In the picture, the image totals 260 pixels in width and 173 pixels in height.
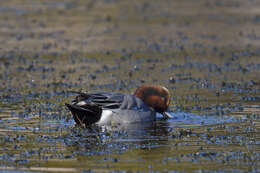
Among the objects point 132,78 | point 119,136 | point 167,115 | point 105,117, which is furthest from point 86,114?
point 132,78

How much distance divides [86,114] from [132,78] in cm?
494

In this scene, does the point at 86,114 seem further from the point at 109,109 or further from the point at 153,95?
the point at 153,95

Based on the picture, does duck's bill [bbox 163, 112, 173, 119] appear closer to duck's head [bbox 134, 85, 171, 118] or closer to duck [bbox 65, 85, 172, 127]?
duck [bbox 65, 85, 172, 127]

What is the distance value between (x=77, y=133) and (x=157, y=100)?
2.18m

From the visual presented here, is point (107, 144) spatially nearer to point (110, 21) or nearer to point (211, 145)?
point (211, 145)

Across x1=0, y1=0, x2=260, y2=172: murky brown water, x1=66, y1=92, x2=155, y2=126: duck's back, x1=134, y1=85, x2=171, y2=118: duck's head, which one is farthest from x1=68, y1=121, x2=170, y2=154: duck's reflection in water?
x1=134, y1=85, x2=171, y2=118: duck's head

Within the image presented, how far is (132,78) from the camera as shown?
15.3 metres

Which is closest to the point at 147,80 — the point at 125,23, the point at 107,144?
the point at 107,144

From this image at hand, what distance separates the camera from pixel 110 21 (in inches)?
981

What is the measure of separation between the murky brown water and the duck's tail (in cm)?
20

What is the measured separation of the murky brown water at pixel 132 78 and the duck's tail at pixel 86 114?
20 centimetres

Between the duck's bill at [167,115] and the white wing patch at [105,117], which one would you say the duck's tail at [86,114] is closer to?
the white wing patch at [105,117]

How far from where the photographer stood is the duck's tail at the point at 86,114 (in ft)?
33.9

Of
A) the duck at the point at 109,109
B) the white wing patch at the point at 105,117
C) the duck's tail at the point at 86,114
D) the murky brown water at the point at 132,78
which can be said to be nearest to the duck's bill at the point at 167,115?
the duck at the point at 109,109
